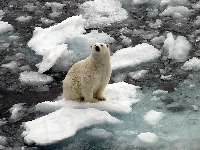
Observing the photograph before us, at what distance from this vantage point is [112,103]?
459 cm

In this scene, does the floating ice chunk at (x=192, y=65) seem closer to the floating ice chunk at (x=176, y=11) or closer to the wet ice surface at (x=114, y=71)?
the wet ice surface at (x=114, y=71)

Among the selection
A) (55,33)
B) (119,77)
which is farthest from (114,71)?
(55,33)

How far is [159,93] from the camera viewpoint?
4934mm

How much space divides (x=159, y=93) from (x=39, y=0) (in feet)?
12.5

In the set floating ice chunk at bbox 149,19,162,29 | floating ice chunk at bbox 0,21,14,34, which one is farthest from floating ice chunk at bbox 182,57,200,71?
floating ice chunk at bbox 0,21,14,34

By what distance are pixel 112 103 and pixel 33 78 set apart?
1264 millimetres

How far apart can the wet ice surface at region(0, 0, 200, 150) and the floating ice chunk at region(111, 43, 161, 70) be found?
0.5 inches

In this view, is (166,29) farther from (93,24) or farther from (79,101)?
(79,101)

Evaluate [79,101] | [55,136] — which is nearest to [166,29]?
[79,101]

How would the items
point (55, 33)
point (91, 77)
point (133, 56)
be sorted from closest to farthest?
point (91, 77)
point (133, 56)
point (55, 33)

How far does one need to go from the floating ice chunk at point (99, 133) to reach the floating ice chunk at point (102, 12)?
9.48 ft

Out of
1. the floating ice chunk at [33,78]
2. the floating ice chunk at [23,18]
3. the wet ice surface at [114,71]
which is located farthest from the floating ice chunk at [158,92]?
the floating ice chunk at [23,18]

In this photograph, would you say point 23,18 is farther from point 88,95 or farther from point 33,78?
point 88,95

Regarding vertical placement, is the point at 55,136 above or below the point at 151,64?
below
